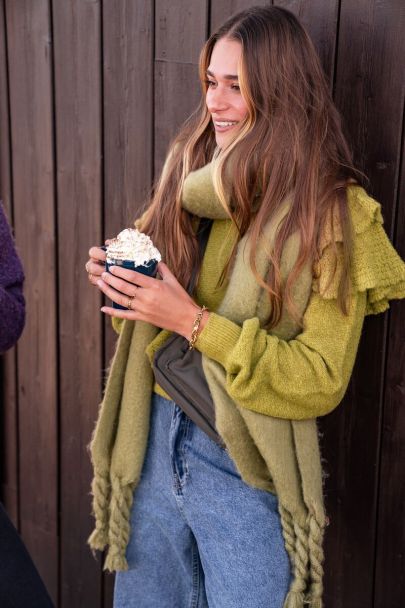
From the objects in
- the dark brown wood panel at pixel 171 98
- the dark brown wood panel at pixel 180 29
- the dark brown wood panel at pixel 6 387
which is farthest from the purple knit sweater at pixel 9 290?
the dark brown wood panel at pixel 6 387

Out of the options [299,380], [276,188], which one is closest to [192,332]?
[299,380]

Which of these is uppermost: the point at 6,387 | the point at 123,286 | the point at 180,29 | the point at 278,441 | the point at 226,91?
the point at 180,29

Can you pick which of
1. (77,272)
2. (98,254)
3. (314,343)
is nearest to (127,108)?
(77,272)

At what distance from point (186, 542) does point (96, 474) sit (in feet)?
0.94

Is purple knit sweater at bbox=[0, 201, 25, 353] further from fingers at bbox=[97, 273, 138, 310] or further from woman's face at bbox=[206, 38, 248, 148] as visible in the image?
woman's face at bbox=[206, 38, 248, 148]

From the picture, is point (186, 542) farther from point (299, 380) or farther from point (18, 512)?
point (18, 512)

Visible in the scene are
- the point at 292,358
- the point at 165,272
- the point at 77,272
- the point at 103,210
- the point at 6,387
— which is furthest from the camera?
the point at 6,387

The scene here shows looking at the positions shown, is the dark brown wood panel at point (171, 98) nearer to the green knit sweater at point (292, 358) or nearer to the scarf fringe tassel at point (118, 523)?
the green knit sweater at point (292, 358)

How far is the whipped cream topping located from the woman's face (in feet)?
1.00

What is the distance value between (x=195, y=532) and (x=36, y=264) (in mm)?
1471

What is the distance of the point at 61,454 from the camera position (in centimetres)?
286

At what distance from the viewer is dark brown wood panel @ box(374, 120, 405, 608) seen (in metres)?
1.83

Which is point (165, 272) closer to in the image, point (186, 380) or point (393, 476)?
point (186, 380)

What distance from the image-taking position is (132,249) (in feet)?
5.04
